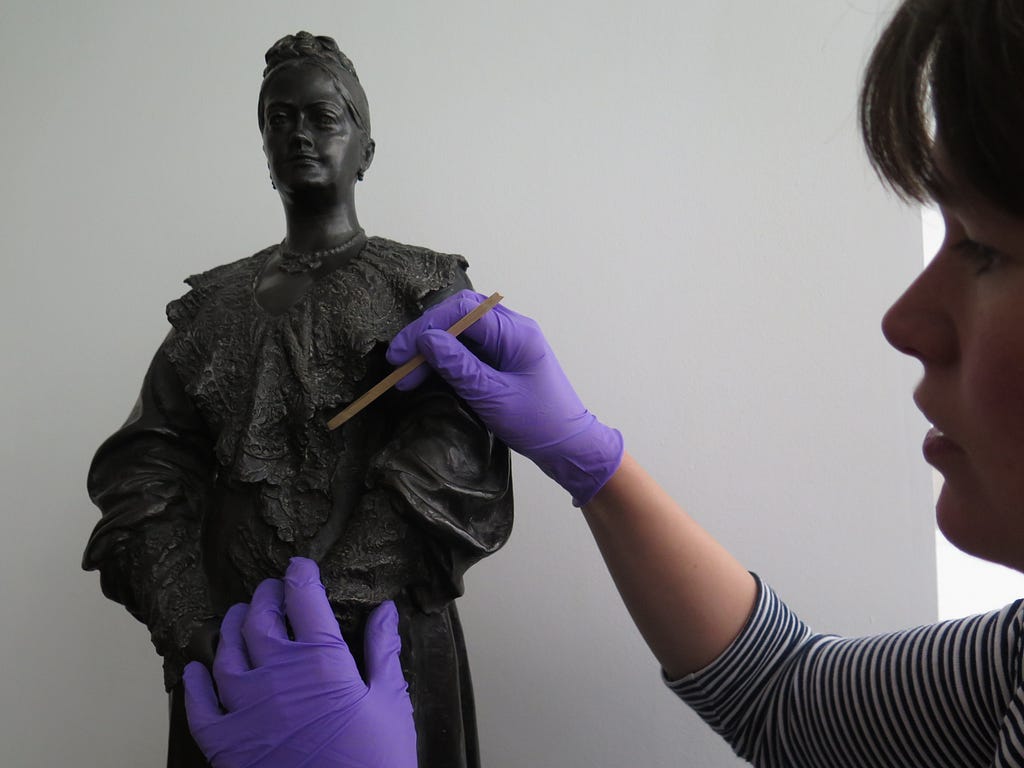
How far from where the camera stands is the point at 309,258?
39.8 inches

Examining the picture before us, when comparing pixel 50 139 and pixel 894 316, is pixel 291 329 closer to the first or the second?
pixel 894 316

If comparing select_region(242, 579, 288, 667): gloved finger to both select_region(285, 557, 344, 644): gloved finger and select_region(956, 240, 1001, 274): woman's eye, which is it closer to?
select_region(285, 557, 344, 644): gloved finger

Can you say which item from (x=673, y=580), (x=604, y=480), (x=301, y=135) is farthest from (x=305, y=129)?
(x=673, y=580)

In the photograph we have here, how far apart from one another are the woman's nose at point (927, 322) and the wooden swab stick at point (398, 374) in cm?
43

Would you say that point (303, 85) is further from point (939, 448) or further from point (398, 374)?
point (939, 448)

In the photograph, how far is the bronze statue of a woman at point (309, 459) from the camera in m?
0.89

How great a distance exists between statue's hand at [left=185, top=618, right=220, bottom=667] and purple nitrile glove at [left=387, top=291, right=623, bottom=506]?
34 cm

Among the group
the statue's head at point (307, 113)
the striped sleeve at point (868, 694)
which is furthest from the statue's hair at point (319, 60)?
the striped sleeve at point (868, 694)

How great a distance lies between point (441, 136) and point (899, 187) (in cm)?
109

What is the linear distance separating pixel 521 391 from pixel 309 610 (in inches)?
13.0

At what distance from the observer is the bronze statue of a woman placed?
35.1 inches

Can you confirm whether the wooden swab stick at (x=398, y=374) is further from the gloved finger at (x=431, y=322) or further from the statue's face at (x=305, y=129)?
the statue's face at (x=305, y=129)

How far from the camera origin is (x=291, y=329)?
0.96 metres

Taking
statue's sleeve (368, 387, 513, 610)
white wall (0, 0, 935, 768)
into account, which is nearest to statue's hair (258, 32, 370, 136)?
statue's sleeve (368, 387, 513, 610)
